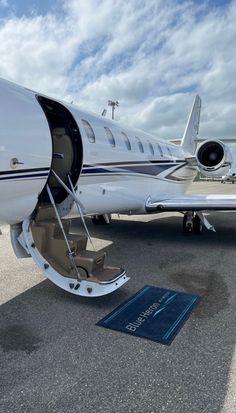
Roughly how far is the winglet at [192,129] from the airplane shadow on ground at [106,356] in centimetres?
1087

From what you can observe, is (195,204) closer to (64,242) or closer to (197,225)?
(197,225)

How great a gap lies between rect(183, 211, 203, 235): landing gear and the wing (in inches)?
31.1

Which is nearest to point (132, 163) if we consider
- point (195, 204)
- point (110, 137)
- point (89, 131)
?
point (110, 137)

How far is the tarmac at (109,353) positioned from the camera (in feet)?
9.73

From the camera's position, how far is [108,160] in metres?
7.14

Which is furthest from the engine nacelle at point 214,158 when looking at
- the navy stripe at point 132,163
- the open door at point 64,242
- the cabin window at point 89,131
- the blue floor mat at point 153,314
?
the blue floor mat at point 153,314

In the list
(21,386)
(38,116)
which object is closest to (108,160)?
(38,116)

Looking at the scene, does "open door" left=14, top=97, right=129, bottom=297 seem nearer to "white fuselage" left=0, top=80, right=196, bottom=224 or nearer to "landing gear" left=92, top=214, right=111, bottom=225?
"white fuselage" left=0, top=80, right=196, bottom=224

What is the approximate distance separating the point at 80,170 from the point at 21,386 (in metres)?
3.75

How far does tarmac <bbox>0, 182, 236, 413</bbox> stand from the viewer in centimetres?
296

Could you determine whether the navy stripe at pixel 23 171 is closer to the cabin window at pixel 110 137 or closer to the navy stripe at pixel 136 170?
the navy stripe at pixel 136 170

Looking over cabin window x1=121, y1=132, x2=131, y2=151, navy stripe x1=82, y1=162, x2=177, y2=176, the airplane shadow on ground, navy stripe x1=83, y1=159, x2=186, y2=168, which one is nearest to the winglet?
navy stripe x1=83, y1=159, x2=186, y2=168

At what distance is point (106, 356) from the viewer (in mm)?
3686

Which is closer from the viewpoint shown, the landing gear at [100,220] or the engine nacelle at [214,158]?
the landing gear at [100,220]
